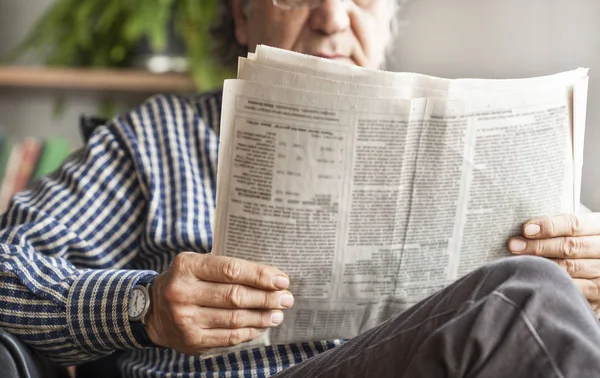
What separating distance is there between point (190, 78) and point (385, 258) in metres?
1.41

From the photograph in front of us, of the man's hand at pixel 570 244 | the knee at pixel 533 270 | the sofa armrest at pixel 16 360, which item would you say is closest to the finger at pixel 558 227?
the man's hand at pixel 570 244

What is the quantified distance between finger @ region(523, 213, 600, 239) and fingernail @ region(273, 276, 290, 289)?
12.6 inches

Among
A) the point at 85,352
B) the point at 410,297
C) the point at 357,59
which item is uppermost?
the point at 357,59

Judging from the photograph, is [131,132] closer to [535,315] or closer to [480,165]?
[480,165]

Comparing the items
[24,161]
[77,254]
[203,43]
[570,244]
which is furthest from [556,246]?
[24,161]

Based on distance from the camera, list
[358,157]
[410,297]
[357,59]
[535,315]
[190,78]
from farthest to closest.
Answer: [190,78], [357,59], [410,297], [358,157], [535,315]

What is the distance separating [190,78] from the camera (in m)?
2.27

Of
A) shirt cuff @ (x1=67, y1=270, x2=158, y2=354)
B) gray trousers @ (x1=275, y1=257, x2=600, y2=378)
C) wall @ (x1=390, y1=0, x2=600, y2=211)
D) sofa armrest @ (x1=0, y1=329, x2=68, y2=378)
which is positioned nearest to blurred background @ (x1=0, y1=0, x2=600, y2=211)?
wall @ (x1=390, y1=0, x2=600, y2=211)

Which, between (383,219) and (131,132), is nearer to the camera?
(383,219)

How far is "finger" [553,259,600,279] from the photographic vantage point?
1.02m

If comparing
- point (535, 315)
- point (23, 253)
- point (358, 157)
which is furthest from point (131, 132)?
point (535, 315)

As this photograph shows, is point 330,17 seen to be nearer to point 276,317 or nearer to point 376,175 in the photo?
point 376,175

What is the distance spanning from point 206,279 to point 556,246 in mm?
454

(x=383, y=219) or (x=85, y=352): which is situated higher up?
(x=383, y=219)
